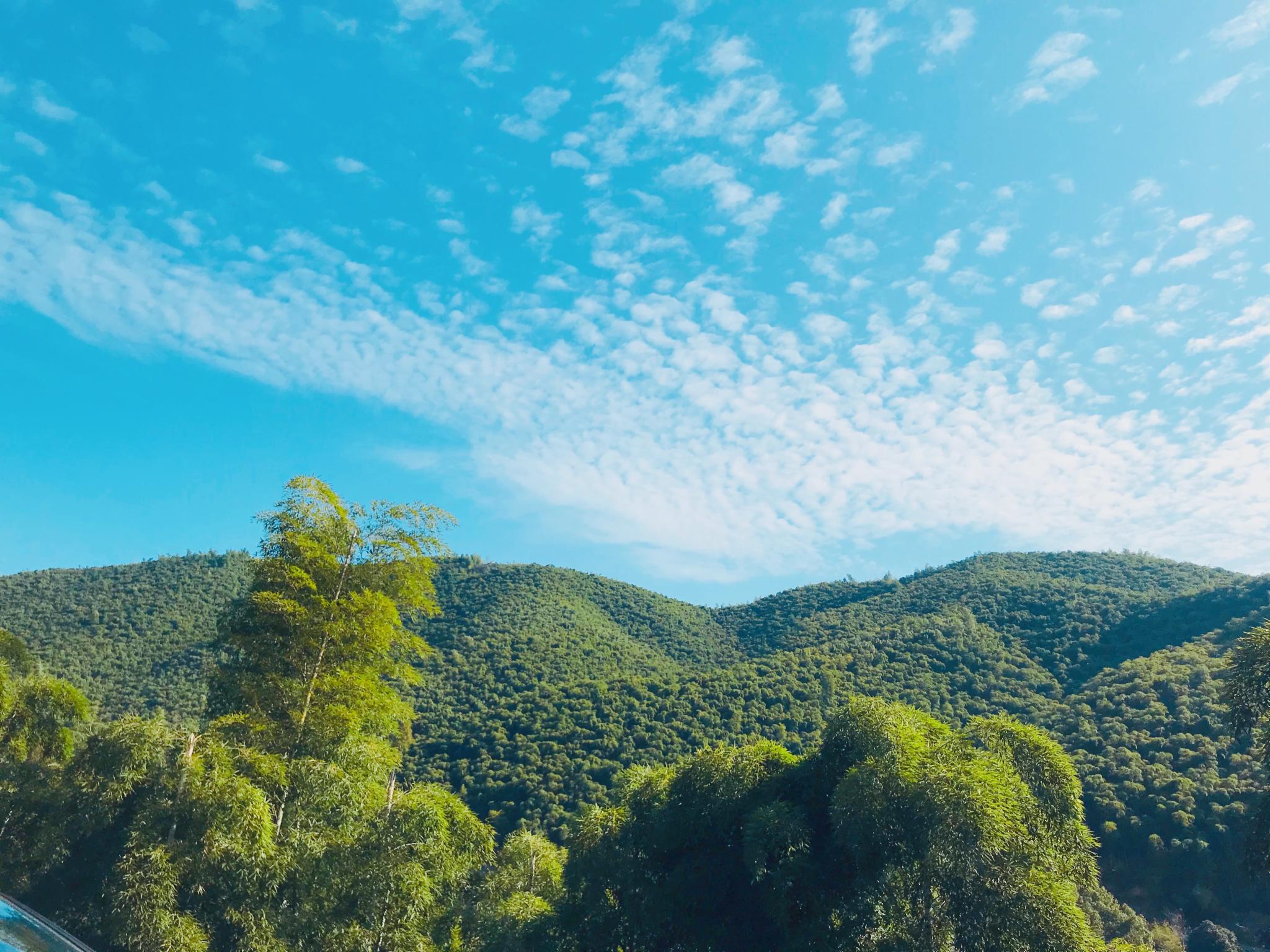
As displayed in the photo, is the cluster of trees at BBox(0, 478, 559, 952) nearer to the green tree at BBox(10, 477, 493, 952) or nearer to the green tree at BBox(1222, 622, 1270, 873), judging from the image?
the green tree at BBox(10, 477, 493, 952)

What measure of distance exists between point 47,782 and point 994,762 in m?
10.6

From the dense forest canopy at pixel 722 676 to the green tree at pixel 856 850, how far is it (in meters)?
1.52

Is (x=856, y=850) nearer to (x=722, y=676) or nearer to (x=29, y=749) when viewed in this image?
(x=29, y=749)

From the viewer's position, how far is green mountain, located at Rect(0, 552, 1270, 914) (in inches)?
1312

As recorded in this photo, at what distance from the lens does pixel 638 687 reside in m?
49.8

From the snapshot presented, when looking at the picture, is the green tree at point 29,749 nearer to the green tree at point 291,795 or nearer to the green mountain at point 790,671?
the green tree at point 291,795

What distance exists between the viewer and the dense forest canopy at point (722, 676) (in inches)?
1182

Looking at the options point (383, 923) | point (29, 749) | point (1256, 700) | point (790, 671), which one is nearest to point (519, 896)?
point (383, 923)

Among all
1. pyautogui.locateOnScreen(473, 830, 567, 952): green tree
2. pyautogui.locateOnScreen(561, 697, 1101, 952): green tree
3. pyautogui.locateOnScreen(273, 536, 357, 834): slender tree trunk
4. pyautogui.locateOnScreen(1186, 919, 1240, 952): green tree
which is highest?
pyautogui.locateOnScreen(273, 536, 357, 834): slender tree trunk

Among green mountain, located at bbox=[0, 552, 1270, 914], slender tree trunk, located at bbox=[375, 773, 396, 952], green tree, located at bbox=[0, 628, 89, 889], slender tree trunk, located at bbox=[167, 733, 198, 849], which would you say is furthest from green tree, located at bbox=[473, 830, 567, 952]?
green mountain, located at bbox=[0, 552, 1270, 914]

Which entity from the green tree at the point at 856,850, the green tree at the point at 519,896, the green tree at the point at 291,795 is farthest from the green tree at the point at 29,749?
the green tree at the point at 856,850

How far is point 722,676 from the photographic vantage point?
168 ft

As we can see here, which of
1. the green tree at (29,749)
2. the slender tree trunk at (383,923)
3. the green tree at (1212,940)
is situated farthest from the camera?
the green tree at (1212,940)

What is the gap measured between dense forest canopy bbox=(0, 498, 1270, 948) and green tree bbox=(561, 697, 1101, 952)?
59.7 inches
